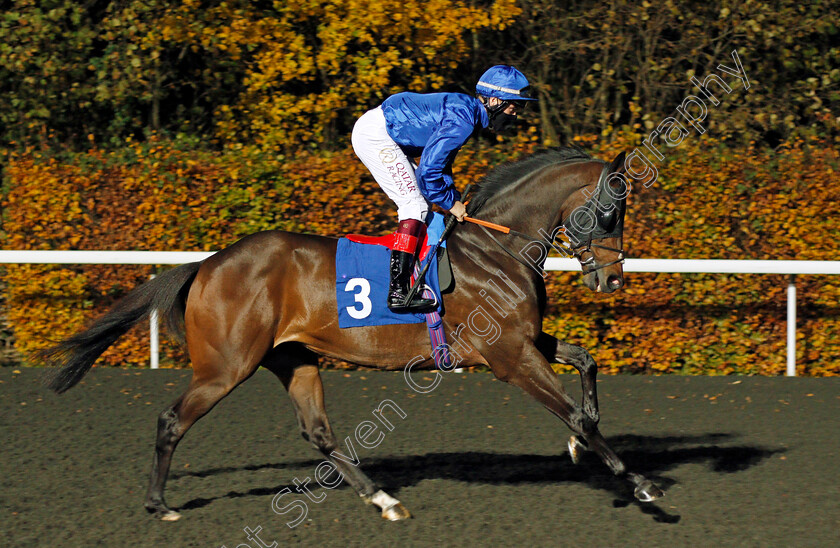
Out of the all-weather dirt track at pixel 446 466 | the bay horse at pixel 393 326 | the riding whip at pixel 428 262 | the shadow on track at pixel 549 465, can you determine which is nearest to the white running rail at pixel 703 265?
the all-weather dirt track at pixel 446 466

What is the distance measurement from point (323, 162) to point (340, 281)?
344 cm

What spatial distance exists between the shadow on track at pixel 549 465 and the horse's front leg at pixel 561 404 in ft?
0.84

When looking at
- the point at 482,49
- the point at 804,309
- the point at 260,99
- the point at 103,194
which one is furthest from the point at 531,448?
the point at 482,49

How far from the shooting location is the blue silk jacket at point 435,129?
4.13 metres

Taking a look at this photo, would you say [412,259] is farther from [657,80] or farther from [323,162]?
[657,80]

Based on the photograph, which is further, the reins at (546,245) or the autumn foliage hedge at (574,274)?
the autumn foliage hedge at (574,274)

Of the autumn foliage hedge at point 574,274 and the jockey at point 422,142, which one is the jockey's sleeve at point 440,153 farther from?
the autumn foliage hedge at point 574,274

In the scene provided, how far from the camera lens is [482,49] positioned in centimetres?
1092

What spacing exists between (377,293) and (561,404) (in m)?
0.96

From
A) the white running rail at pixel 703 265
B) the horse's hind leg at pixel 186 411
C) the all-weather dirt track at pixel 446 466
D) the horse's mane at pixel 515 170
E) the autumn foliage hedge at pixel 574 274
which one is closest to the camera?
the all-weather dirt track at pixel 446 466

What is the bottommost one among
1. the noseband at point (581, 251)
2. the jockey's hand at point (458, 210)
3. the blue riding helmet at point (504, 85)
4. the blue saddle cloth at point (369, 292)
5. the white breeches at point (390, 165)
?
the blue saddle cloth at point (369, 292)

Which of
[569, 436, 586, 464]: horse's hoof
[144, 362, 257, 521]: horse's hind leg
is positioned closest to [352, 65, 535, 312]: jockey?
[144, 362, 257, 521]: horse's hind leg

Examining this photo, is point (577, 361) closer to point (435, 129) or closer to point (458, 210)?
point (458, 210)

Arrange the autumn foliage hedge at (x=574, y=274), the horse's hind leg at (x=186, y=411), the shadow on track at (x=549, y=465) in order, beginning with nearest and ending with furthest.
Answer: the horse's hind leg at (x=186, y=411)
the shadow on track at (x=549, y=465)
the autumn foliage hedge at (x=574, y=274)
